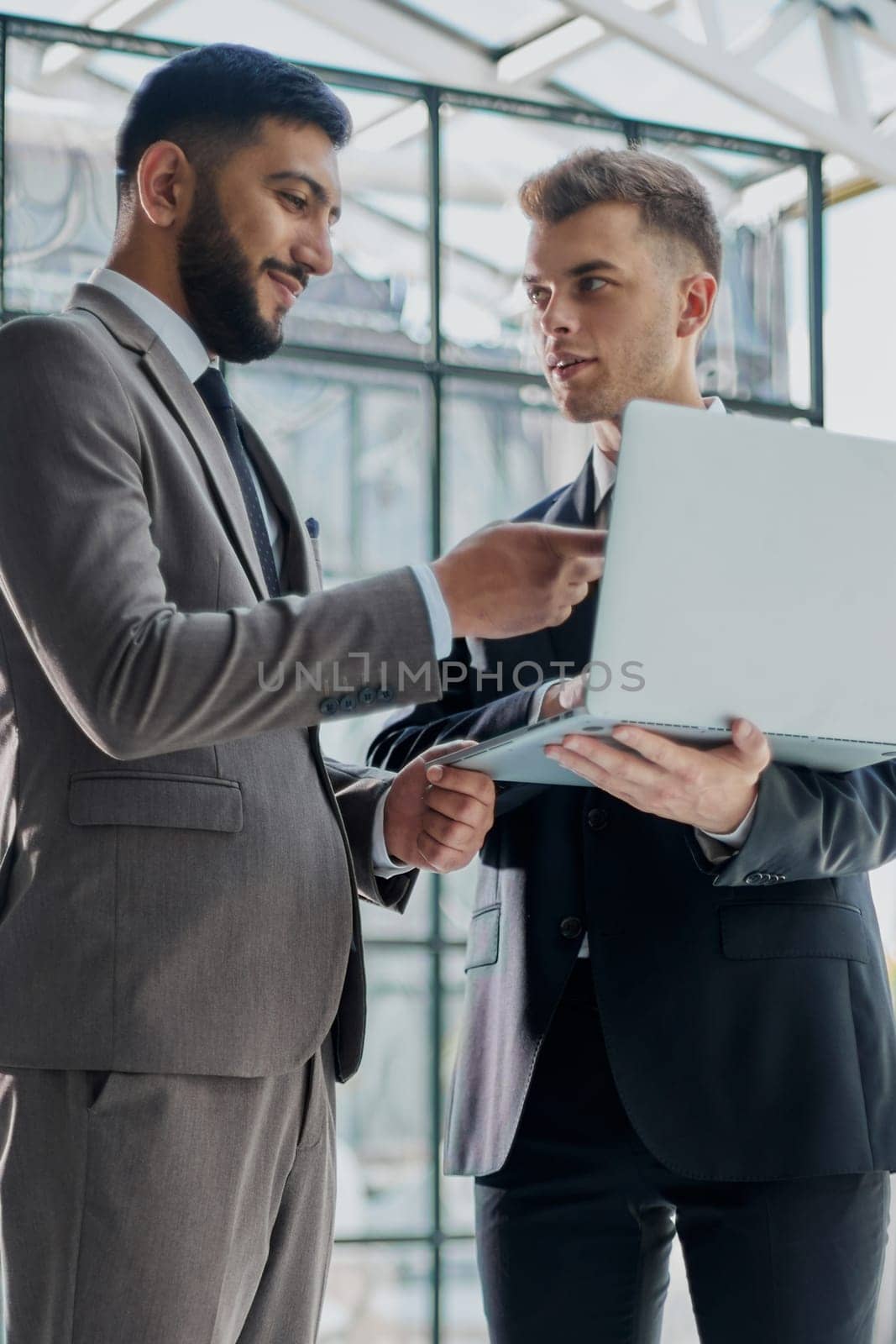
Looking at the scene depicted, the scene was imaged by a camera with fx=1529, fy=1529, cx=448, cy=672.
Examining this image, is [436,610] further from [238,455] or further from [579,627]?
[579,627]

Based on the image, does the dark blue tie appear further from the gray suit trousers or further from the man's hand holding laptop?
the gray suit trousers

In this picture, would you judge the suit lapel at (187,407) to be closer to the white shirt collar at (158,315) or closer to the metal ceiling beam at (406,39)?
the white shirt collar at (158,315)

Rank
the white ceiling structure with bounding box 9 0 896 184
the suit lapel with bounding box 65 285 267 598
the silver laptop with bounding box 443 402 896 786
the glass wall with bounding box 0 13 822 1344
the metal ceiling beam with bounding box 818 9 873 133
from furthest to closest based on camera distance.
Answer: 1. the metal ceiling beam with bounding box 818 9 873 133
2. the white ceiling structure with bounding box 9 0 896 184
3. the glass wall with bounding box 0 13 822 1344
4. the suit lapel with bounding box 65 285 267 598
5. the silver laptop with bounding box 443 402 896 786

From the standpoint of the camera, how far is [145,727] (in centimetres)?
135

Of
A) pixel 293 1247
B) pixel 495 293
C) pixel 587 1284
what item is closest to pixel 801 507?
pixel 293 1247

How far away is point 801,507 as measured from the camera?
4.61ft

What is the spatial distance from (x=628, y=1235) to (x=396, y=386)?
8.57ft

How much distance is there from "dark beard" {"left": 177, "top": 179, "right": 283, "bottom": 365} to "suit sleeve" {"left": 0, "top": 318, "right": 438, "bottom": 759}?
0.88ft

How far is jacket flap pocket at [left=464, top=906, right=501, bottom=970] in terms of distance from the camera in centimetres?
201

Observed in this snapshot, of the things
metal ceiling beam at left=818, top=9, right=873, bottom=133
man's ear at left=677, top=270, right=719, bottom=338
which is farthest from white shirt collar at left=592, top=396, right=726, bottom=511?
metal ceiling beam at left=818, top=9, right=873, bottom=133

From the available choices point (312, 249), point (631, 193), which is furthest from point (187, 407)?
point (631, 193)

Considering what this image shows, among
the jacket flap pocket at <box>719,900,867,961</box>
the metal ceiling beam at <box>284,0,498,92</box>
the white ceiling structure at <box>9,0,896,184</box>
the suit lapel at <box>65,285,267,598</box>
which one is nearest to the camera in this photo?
the suit lapel at <box>65,285,267,598</box>

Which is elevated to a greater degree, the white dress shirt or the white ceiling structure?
the white ceiling structure
